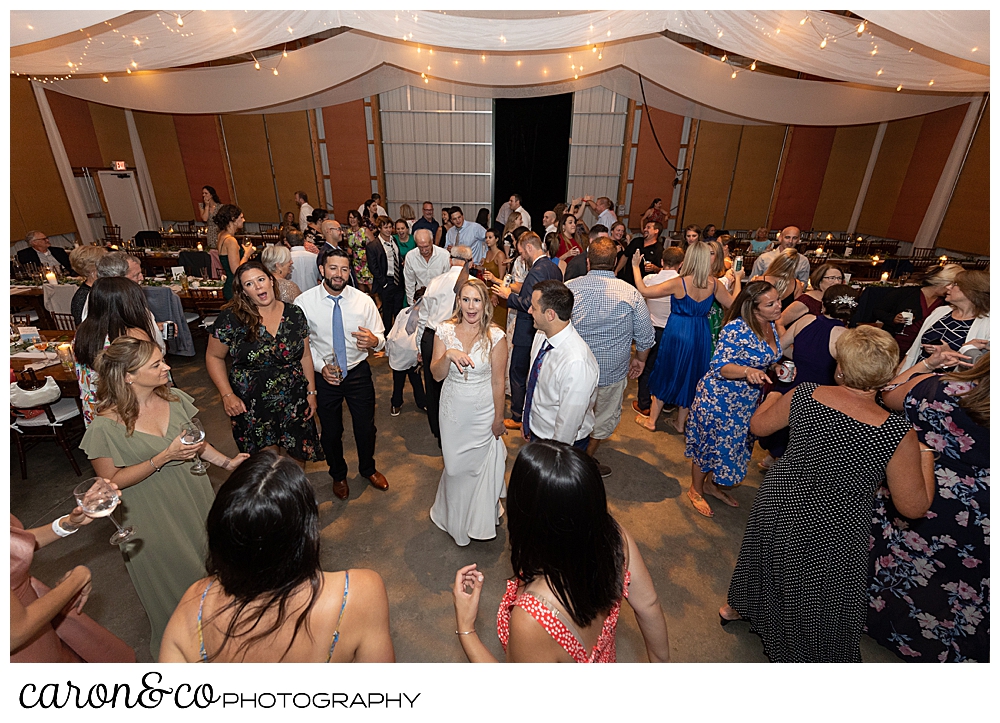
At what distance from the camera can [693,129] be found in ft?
36.2

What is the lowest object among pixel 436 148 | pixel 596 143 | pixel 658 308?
pixel 658 308

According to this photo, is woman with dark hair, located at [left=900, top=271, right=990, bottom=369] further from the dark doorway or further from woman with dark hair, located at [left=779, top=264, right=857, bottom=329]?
the dark doorway

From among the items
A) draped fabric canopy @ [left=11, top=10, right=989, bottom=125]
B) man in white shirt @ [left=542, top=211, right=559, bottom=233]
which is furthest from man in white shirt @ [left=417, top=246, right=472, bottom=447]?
man in white shirt @ [left=542, top=211, right=559, bottom=233]

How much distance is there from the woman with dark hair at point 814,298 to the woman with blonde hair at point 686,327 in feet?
1.84

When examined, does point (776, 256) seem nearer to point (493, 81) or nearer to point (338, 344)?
point (493, 81)

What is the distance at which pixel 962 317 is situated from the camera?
2814mm

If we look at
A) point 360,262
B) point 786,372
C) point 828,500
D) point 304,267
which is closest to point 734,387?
point 786,372

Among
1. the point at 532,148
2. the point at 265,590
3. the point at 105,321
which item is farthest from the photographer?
the point at 532,148

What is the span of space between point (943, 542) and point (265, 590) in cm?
273

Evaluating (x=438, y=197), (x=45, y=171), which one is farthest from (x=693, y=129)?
(x=45, y=171)

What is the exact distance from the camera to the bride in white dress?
2.59 m

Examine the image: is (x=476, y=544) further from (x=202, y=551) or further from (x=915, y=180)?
(x=915, y=180)

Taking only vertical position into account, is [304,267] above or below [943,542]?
above

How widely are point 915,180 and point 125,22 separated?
14.0 m
